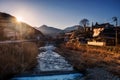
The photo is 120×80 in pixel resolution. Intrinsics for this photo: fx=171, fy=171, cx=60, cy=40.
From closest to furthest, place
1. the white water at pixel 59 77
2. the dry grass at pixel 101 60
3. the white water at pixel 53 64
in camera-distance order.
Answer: the white water at pixel 59 77 → the dry grass at pixel 101 60 → the white water at pixel 53 64

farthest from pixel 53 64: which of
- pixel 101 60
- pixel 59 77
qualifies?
pixel 59 77

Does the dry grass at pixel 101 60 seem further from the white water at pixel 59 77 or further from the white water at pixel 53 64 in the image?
the white water at pixel 59 77

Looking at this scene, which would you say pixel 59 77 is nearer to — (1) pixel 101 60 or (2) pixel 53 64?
(2) pixel 53 64

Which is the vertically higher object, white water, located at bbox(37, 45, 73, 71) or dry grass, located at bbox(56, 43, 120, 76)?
dry grass, located at bbox(56, 43, 120, 76)

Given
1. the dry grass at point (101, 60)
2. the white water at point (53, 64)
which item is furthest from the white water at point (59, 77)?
the white water at point (53, 64)

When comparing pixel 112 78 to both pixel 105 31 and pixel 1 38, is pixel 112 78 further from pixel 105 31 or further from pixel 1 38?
pixel 105 31

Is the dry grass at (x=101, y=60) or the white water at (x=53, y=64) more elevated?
the dry grass at (x=101, y=60)

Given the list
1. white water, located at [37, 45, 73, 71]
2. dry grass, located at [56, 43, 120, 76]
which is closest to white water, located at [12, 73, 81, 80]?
dry grass, located at [56, 43, 120, 76]

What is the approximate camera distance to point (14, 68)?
15219 mm

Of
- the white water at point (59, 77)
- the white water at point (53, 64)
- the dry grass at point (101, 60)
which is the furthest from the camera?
the white water at point (53, 64)

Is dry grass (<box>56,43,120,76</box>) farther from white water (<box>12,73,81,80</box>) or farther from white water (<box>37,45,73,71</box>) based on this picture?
white water (<box>12,73,81,80</box>)

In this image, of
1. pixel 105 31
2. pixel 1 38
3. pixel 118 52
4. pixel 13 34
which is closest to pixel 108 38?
pixel 105 31

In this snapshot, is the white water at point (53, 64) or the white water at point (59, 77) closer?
the white water at point (59, 77)

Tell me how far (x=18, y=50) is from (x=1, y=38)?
30.6 feet
